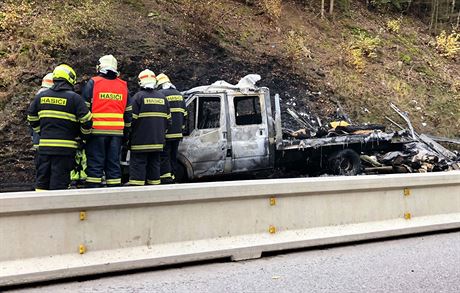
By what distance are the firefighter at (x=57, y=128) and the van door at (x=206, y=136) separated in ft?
8.61

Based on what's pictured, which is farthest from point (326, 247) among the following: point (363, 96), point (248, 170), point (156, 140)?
point (363, 96)

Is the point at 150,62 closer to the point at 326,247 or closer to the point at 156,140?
the point at 156,140

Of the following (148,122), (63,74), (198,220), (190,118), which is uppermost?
(63,74)

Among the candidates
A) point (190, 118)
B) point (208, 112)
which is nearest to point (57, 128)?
point (190, 118)

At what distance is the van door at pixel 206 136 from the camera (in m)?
8.04

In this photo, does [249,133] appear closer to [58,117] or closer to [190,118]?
[190,118]

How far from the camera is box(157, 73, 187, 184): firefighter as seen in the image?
7133 millimetres

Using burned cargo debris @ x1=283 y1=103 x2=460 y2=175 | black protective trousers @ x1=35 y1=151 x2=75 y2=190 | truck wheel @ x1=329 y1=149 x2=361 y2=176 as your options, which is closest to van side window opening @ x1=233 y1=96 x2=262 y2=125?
burned cargo debris @ x1=283 y1=103 x2=460 y2=175

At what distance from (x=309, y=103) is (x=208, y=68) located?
10.2 ft

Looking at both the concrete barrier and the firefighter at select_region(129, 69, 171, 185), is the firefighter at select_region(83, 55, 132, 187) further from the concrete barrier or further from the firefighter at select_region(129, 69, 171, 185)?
the concrete barrier

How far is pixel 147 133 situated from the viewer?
6.44 metres

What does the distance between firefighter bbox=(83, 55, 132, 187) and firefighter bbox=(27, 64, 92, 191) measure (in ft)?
1.76

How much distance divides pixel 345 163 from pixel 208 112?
3.20 metres

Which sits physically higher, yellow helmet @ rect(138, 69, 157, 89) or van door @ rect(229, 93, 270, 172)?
yellow helmet @ rect(138, 69, 157, 89)
